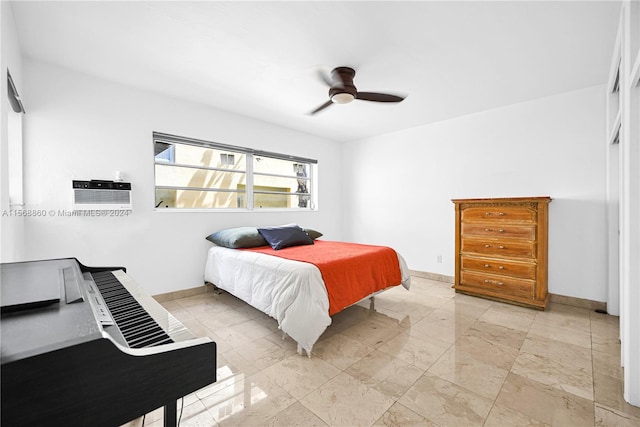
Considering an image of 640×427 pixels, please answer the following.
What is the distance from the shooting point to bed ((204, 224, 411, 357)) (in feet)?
7.07

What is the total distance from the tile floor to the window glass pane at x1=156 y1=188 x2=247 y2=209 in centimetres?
137

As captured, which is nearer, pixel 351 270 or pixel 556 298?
pixel 351 270

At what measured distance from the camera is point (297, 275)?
7.28ft

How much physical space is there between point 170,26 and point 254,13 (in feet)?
2.25

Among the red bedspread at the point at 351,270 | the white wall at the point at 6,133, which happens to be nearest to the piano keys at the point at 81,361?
the white wall at the point at 6,133

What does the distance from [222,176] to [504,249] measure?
12.7 ft

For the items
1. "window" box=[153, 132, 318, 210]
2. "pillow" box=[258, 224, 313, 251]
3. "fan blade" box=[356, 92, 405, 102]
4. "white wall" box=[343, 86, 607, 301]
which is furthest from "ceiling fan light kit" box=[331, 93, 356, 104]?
"white wall" box=[343, 86, 607, 301]

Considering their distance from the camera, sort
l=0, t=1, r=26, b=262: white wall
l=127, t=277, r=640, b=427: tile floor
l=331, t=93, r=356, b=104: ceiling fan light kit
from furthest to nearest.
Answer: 1. l=331, t=93, r=356, b=104: ceiling fan light kit
2. l=0, t=1, r=26, b=262: white wall
3. l=127, t=277, r=640, b=427: tile floor

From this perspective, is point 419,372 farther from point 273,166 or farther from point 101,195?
point 273,166

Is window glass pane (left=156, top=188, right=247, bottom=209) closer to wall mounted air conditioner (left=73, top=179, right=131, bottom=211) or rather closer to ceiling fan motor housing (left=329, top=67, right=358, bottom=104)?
wall mounted air conditioner (left=73, top=179, right=131, bottom=211)

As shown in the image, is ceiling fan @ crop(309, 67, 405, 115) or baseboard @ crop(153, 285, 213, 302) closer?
ceiling fan @ crop(309, 67, 405, 115)

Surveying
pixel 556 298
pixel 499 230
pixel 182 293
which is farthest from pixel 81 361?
pixel 556 298

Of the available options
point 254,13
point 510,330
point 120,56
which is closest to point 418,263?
point 510,330

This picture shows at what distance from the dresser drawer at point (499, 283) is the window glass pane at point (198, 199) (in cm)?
330
